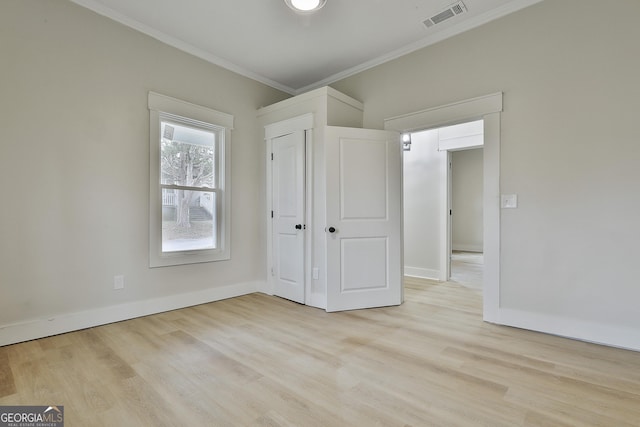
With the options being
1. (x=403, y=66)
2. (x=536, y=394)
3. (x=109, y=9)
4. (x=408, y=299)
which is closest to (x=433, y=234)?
(x=408, y=299)

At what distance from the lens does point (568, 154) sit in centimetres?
252

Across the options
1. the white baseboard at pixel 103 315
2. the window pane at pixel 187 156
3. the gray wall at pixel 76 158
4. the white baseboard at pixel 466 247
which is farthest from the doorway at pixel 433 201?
the gray wall at pixel 76 158

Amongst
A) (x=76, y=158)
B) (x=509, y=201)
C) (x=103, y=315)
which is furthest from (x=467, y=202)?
(x=76, y=158)

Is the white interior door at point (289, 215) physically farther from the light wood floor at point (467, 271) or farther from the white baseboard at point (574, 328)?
the light wood floor at point (467, 271)

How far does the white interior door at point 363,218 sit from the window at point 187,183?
4.62 feet

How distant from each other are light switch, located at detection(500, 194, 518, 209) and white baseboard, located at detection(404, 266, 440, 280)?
2204mm

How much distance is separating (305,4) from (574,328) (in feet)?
11.5

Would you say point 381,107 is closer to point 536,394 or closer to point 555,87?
point 555,87

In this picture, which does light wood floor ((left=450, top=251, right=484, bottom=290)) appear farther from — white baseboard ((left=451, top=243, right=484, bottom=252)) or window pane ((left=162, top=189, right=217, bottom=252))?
window pane ((left=162, top=189, right=217, bottom=252))

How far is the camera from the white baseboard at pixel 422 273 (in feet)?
15.8

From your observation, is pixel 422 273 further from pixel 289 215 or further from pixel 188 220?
pixel 188 220

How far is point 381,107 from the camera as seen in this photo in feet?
12.1

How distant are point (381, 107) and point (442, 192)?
1.89 m

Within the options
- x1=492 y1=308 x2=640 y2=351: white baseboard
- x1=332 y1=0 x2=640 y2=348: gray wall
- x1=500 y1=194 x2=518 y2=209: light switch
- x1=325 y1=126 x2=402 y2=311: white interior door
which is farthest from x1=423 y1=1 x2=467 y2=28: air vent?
x1=492 y1=308 x2=640 y2=351: white baseboard
